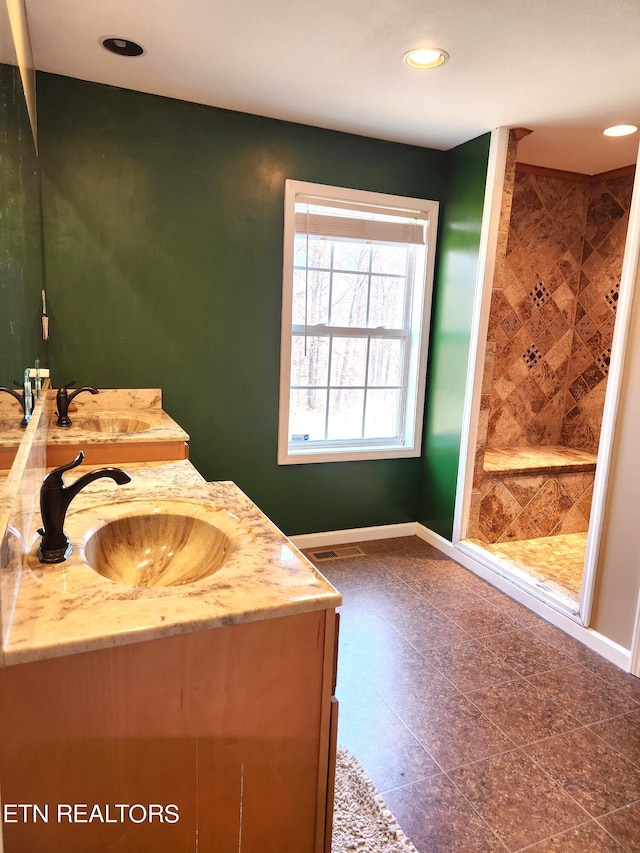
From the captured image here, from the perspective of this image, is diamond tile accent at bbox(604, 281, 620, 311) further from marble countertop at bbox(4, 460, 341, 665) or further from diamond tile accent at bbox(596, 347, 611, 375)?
marble countertop at bbox(4, 460, 341, 665)

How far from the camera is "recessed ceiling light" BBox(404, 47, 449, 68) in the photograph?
2.14m

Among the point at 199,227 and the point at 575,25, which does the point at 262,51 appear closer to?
the point at 199,227

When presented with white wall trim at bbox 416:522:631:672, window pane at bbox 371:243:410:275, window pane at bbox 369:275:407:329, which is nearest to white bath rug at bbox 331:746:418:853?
white wall trim at bbox 416:522:631:672

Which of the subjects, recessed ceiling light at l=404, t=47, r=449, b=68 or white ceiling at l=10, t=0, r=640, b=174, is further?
recessed ceiling light at l=404, t=47, r=449, b=68

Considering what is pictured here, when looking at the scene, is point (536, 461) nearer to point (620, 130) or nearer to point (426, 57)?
point (620, 130)

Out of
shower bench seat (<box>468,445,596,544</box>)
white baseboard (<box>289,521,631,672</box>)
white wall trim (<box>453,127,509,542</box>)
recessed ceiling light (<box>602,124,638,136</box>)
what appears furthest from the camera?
shower bench seat (<box>468,445,596,544</box>)

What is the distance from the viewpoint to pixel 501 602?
2.93m

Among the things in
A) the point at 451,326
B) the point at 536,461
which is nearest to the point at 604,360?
the point at 536,461

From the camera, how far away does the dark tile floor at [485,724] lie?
1586 mm

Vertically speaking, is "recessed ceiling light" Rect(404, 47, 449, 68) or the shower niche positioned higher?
"recessed ceiling light" Rect(404, 47, 449, 68)

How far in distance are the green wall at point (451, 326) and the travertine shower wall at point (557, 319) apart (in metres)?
0.59

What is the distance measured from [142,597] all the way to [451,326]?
9.39ft

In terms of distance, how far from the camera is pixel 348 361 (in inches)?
137

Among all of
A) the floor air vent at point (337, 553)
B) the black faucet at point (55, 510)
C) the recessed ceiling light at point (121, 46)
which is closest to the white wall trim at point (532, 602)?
the floor air vent at point (337, 553)
